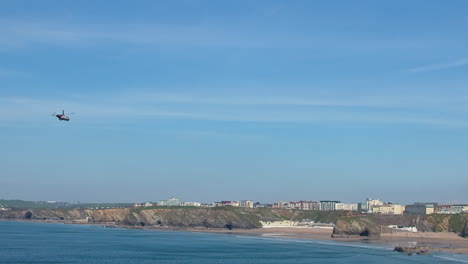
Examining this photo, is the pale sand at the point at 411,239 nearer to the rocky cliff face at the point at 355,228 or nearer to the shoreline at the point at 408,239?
the shoreline at the point at 408,239

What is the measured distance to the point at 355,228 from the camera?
477ft

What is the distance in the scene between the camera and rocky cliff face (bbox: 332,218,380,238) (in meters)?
146

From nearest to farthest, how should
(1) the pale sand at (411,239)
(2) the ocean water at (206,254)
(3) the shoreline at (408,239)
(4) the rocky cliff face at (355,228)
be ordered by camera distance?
(2) the ocean water at (206,254), (3) the shoreline at (408,239), (1) the pale sand at (411,239), (4) the rocky cliff face at (355,228)

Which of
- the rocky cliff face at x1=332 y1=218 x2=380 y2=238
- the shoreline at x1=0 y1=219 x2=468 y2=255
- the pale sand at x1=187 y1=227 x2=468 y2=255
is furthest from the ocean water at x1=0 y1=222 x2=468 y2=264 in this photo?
the rocky cliff face at x1=332 y1=218 x2=380 y2=238

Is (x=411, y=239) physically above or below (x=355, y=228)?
below

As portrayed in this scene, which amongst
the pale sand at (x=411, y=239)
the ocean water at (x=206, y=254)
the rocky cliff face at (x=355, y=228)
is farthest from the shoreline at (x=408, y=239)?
the ocean water at (x=206, y=254)

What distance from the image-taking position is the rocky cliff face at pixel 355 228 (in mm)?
145500

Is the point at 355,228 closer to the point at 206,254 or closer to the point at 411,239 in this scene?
the point at 411,239

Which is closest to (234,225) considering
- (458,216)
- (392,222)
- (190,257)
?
(392,222)

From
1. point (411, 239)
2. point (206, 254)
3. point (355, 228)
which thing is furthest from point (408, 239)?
point (206, 254)

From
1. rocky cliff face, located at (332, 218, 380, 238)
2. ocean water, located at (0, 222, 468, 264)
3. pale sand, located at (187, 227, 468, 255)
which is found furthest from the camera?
rocky cliff face, located at (332, 218, 380, 238)

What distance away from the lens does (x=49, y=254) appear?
3841 inches

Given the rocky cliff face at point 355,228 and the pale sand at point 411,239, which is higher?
the rocky cliff face at point 355,228

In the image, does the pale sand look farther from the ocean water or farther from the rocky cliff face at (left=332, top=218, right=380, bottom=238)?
the ocean water
